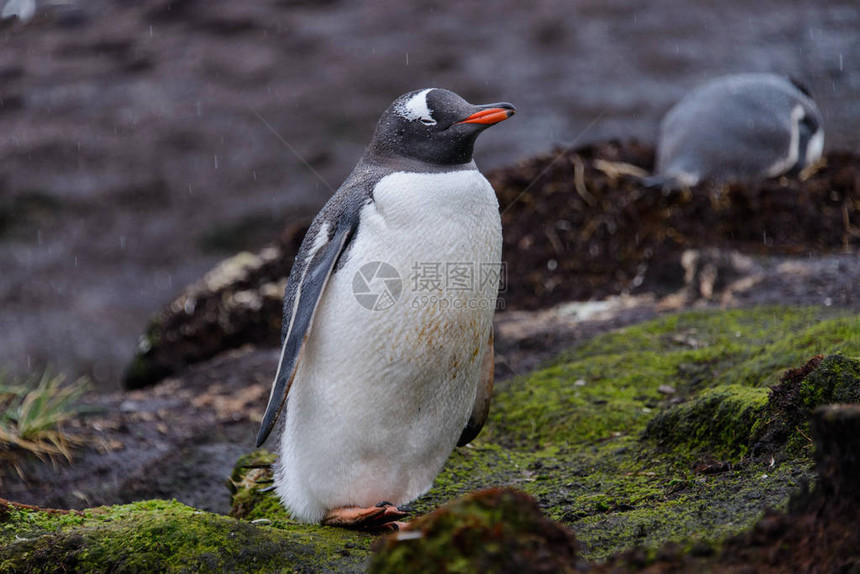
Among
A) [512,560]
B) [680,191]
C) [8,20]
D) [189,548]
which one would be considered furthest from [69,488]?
[8,20]

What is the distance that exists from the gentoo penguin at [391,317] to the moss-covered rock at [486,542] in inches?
50.6

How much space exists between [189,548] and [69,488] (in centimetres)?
247

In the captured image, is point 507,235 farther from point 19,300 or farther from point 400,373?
point 19,300

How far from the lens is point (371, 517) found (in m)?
2.95

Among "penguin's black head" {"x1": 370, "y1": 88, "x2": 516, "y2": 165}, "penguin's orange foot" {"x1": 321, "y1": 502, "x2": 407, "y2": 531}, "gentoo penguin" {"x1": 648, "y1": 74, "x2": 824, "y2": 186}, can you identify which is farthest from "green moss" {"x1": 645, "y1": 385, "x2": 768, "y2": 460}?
"gentoo penguin" {"x1": 648, "y1": 74, "x2": 824, "y2": 186}

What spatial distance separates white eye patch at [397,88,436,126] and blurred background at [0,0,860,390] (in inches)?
277

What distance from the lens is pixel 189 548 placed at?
247 cm

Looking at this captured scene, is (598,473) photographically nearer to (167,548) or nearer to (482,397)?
(482,397)

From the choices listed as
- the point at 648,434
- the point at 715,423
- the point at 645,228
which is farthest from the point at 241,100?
the point at 715,423

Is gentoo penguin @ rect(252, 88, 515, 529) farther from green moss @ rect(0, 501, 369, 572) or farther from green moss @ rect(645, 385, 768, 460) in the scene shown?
green moss @ rect(645, 385, 768, 460)

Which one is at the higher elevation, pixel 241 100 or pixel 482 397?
pixel 482 397

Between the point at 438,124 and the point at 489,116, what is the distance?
201 millimetres

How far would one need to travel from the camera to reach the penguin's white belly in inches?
116

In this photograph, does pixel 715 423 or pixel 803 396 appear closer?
pixel 803 396
